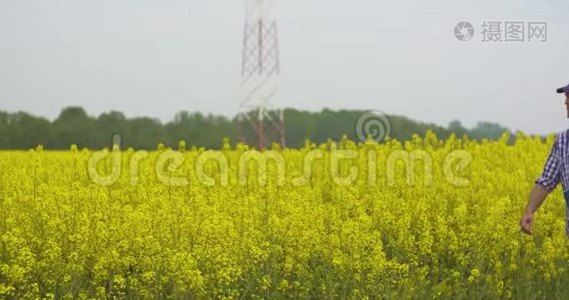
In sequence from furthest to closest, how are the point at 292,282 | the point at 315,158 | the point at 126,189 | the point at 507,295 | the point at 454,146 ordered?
the point at 454,146, the point at 315,158, the point at 126,189, the point at 507,295, the point at 292,282

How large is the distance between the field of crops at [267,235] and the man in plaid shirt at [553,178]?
0.87 m

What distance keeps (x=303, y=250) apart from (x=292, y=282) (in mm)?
267

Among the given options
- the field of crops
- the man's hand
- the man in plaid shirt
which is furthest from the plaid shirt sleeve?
the field of crops

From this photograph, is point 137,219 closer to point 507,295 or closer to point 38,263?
point 38,263

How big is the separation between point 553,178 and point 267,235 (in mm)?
2278

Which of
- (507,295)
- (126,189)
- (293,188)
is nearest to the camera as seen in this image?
(507,295)

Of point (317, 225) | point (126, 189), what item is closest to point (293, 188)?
point (126, 189)

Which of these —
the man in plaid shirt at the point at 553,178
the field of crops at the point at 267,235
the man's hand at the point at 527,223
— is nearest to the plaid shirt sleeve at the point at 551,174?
the man in plaid shirt at the point at 553,178

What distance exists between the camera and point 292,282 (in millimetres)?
7160

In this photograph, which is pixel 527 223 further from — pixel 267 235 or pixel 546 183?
pixel 267 235

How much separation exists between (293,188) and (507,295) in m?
3.35

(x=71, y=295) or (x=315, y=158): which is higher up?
(x=315, y=158)

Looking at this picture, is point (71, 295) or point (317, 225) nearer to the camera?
point (71, 295)

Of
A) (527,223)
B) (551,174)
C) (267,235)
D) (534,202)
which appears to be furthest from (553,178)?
(267,235)
